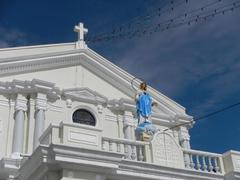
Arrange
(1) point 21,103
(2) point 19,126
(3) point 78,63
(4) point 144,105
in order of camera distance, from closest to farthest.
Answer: (4) point 144,105
(2) point 19,126
(1) point 21,103
(3) point 78,63

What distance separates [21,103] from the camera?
15.5 metres

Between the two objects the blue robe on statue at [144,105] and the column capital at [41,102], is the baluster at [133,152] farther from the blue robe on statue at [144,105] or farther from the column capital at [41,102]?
the column capital at [41,102]

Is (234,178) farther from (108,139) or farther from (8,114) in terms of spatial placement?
(8,114)

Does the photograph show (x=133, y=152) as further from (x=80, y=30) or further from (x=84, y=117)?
(x=80, y=30)

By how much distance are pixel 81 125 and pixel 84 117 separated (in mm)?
5567

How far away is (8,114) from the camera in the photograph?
50.0 ft

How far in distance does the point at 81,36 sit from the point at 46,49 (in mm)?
1822

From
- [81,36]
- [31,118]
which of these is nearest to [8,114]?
[31,118]

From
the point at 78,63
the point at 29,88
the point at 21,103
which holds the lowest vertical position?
the point at 21,103

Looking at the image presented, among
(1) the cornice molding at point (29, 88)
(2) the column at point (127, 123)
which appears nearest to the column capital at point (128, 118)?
(2) the column at point (127, 123)

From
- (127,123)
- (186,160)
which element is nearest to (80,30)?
(127,123)

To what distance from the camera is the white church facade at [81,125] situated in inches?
419

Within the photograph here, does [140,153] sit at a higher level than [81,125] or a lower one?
lower

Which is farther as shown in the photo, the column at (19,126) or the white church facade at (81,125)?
the column at (19,126)
